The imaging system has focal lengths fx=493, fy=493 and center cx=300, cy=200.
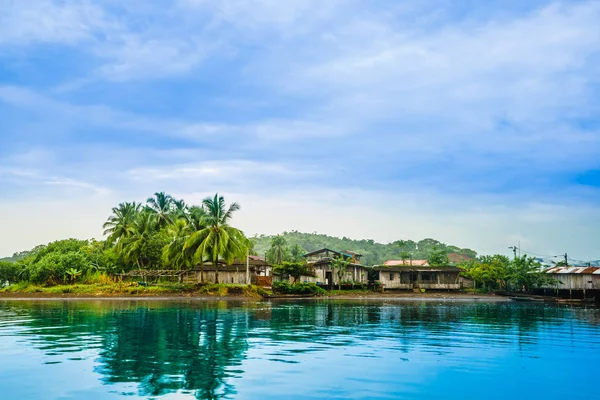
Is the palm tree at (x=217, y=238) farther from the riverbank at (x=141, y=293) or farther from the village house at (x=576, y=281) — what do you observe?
the village house at (x=576, y=281)

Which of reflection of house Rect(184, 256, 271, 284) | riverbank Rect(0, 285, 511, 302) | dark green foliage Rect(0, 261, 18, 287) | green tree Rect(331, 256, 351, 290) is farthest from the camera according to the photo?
green tree Rect(331, 256, 351, 290)

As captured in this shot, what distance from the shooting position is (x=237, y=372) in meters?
14.7

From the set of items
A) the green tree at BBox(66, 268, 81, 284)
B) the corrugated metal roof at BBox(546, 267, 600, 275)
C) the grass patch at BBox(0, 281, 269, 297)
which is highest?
the green tree at BBox(66, 268, 81, 284)

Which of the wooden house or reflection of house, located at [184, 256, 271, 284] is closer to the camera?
the wooden house

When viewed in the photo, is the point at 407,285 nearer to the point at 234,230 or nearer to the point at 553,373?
the point at 234,230

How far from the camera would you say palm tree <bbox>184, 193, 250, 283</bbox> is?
192ft

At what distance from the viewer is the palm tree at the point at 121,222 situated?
67625 mm

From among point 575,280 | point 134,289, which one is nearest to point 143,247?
point 134,289

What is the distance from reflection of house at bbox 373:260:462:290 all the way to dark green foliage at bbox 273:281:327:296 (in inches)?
558

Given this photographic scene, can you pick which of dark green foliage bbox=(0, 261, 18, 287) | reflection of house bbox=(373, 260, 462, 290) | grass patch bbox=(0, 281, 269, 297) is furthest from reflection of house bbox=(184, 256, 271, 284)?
dark green foliage bbox=(0, 261, 18, 287)

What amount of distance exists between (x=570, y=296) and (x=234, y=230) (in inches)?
1702

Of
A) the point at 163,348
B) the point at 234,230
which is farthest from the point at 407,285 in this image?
the point at 163,348

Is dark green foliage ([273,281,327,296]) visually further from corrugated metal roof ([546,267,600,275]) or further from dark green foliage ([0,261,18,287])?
dark green foliage ([0,261,18,287])

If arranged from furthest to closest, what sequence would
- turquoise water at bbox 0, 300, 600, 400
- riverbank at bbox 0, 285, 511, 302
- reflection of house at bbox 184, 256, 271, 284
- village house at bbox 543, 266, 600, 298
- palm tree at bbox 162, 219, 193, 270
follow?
1. reflection of house at bbox 184, 256, 271, 284
2. village house at bbox 543, 266, 600, 298
3. palm tree at bbox 162, 219, 193, 270
4. riverbank at bbox 0, 285, 511, 302
5. turquoise water at bbox 0, 300, 600, 400
